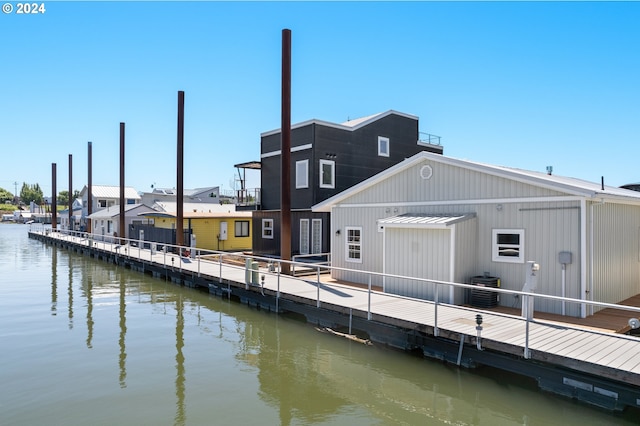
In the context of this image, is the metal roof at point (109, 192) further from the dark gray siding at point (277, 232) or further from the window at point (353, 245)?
the window at point (353, 245)

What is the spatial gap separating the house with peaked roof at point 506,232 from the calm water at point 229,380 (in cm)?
277

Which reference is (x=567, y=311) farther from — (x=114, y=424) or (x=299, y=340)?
(x=114, y=424)

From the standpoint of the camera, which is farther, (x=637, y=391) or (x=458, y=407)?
(x=458, y=407)

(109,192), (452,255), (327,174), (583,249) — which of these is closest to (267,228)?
(327,174)

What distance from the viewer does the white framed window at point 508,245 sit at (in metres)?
11.4

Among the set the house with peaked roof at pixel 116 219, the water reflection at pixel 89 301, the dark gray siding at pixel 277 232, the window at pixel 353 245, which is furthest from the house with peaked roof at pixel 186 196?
the window at pixel 353 245

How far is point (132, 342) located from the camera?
11.4 m

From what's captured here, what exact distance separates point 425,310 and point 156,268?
16623 mm

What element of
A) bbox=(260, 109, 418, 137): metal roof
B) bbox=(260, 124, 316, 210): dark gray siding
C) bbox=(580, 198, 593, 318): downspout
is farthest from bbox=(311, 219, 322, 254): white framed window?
bbox=(580, 198, 593, 318): downspout

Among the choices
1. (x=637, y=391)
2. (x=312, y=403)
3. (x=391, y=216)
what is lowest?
(x=312, y=403)

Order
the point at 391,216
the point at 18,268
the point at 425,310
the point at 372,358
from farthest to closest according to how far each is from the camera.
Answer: the point at 18,268 → the point at 391,216 → the point at 425,310 → the point at 372,358

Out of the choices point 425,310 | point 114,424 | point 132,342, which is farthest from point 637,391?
point 132,342

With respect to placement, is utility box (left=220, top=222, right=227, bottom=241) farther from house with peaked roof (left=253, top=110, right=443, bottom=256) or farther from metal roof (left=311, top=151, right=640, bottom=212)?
metal roof (left=311, top=151, right=640, bottom=212)

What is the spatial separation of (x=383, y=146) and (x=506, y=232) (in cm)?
1452
